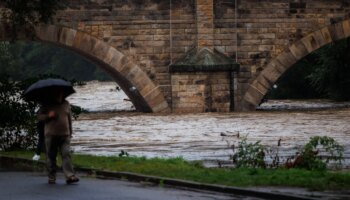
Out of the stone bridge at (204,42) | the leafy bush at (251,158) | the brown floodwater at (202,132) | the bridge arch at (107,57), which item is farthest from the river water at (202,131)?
the leafy bush at (251,158)

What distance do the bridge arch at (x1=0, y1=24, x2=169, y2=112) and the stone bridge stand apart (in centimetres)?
4

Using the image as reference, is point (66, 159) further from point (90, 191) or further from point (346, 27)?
point (346, 27)

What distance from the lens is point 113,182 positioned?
15281 mm

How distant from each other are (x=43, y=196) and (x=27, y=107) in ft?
26.5

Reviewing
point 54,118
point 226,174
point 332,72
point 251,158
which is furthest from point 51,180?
point 332,72

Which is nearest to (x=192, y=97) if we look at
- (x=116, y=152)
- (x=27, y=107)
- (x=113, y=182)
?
(x=116, y=152)

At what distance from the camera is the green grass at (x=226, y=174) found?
14055mm

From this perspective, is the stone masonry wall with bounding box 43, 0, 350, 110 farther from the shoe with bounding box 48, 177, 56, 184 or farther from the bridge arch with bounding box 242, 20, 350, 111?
the shoe with bounding box 48, 177, 56, 184

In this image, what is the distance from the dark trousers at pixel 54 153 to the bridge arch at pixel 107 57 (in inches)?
893

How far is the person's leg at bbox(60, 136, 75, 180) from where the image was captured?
15.0 m

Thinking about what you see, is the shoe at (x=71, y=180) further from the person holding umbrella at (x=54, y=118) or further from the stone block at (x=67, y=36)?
the stone block at (x=67, y=36)

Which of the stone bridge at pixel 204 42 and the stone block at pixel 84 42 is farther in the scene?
the stone bridge at pixel 204 42

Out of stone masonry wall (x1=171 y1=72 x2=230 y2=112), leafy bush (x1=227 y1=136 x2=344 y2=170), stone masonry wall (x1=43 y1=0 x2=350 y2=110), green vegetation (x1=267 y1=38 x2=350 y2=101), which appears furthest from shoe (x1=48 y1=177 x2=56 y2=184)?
green vegetation (x1=267 y1=38 x2=350 y2=101)

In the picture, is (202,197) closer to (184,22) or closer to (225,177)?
(225,177)
